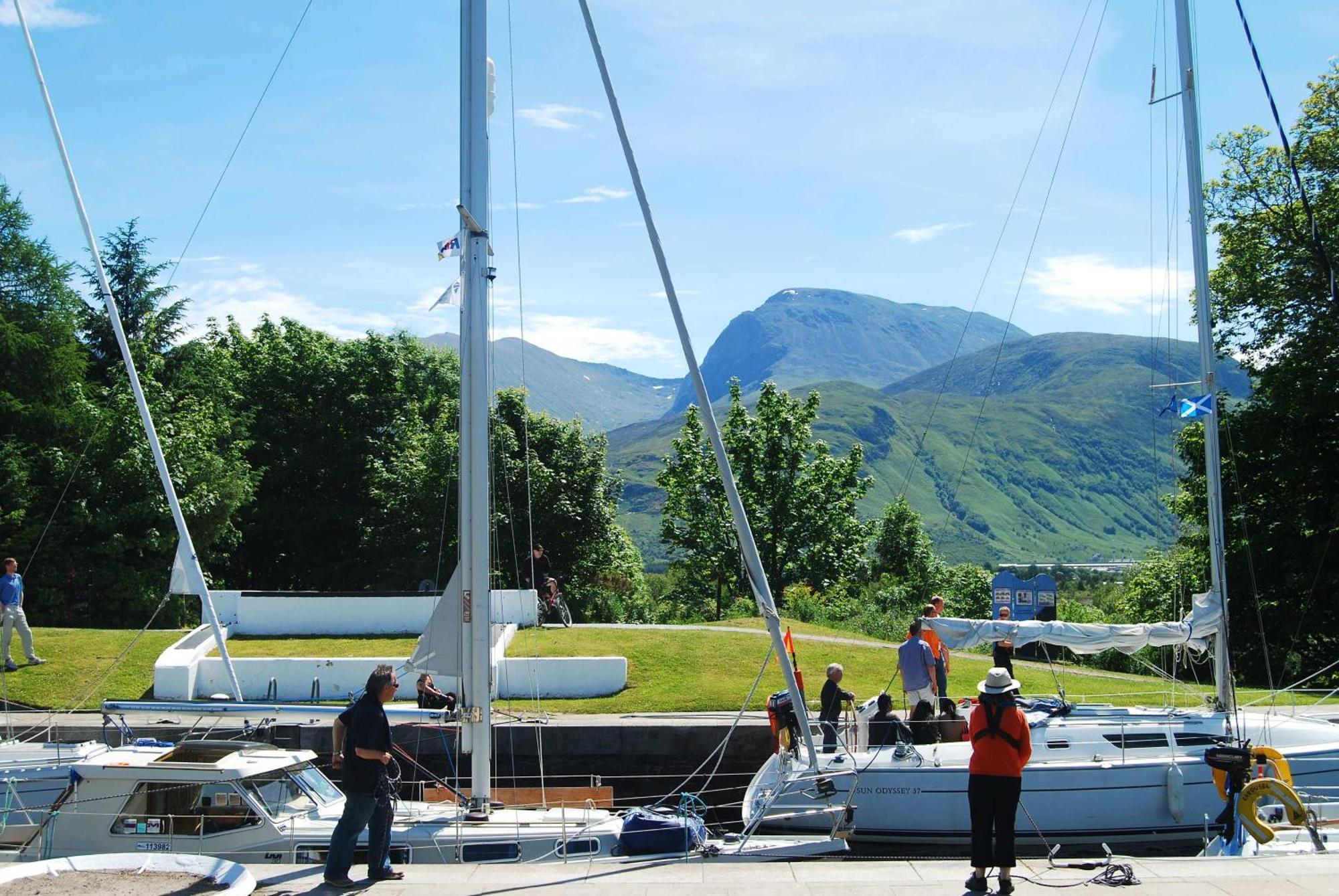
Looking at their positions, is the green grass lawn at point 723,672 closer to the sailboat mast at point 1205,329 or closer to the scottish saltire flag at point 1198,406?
the sailboat mast at point 1205,329

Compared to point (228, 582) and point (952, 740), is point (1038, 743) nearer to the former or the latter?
point (952, 740)

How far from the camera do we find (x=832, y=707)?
1636 cm

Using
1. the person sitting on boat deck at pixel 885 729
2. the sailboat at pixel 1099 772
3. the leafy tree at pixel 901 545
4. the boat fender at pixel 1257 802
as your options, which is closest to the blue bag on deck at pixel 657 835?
the sailboat at pixel 1099 772

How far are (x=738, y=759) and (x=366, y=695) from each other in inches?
426

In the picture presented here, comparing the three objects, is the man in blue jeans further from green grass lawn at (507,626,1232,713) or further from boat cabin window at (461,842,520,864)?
green grass lawn at (507,626,1232,713)

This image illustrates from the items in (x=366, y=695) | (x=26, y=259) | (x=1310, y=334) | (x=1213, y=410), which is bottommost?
(x=366, y=695)

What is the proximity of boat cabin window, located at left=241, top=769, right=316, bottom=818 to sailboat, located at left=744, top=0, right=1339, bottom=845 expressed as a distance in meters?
5.57

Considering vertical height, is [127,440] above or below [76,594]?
above

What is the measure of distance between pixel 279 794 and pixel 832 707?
7.70m

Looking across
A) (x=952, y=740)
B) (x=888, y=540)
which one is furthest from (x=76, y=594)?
(x=888, y=540)

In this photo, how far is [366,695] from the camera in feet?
30.6

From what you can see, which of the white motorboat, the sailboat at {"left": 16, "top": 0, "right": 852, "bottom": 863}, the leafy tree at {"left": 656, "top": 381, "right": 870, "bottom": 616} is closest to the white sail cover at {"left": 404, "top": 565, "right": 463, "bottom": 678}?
the sailboat at {"left": 16, "top": 0, "right": 852, "bottom": 863}

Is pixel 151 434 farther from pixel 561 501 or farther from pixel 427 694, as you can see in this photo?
pixel 561 501

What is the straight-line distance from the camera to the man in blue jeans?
9.21 meters
